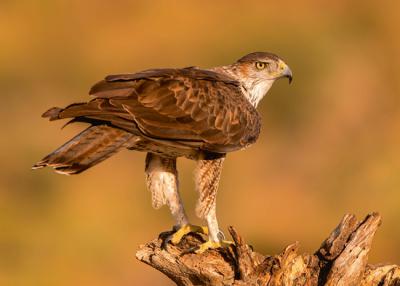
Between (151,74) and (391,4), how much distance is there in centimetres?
2603

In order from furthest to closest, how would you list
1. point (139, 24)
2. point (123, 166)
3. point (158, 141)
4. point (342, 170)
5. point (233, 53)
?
point (139, 24), point (233, 53), point (342, 170), point (123, 166), point (158, 141)

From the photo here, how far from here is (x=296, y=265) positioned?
9.43 meters

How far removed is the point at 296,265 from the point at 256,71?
8.75ft

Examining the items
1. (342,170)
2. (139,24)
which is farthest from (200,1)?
(342,170)

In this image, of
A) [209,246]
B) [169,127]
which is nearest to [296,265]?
[209,246]

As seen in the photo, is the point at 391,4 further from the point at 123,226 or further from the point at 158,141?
the point at 158,141

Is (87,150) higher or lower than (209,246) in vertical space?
higher

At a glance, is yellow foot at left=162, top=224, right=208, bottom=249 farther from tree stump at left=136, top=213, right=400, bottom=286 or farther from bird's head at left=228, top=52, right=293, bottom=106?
bird's head at left=228, top=52, right=293, bottom=106

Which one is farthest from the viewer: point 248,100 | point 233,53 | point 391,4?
point 391,4

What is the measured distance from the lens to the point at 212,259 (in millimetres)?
9695

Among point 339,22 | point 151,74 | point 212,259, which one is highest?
point 339,22

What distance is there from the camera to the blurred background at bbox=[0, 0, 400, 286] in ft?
62.4

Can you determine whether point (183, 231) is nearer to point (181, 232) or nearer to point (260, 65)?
point (181, 232)

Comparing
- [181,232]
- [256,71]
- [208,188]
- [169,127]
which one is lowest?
[181,232]
